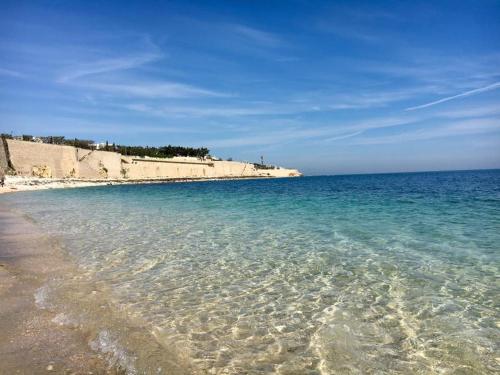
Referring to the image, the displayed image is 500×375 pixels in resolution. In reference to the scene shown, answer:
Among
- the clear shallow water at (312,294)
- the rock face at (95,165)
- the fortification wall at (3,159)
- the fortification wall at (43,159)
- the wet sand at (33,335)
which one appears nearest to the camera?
the wet sand at (33,335)

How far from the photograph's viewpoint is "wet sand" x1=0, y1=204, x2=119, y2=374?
9.77 feet

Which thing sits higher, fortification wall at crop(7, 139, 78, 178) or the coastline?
fortification wall at crop(7, 139, 78, 178)

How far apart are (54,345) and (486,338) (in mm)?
4170

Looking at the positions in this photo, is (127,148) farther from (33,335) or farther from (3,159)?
(33,335)

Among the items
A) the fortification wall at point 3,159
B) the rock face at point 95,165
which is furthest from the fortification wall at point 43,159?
the fortification wall at point 3,159

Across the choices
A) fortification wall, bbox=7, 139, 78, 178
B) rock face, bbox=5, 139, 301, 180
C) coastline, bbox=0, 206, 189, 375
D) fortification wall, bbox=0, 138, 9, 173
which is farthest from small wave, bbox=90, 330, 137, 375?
fortification wall, bbox=7, 139, 78, 178

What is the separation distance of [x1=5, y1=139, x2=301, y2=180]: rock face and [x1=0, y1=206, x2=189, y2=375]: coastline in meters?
49.6

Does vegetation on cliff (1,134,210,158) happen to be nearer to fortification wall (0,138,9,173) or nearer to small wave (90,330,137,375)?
fortification wall (0,138,9,173)

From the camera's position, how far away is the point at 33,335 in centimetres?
357

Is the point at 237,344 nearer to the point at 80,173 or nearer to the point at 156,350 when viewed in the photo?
the point at 156,350

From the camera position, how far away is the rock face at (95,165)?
161ft

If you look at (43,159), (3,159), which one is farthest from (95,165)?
(3,159)

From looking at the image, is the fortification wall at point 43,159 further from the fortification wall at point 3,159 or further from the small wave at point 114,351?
the small wave at point 114,351

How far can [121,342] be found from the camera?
11.6ft
